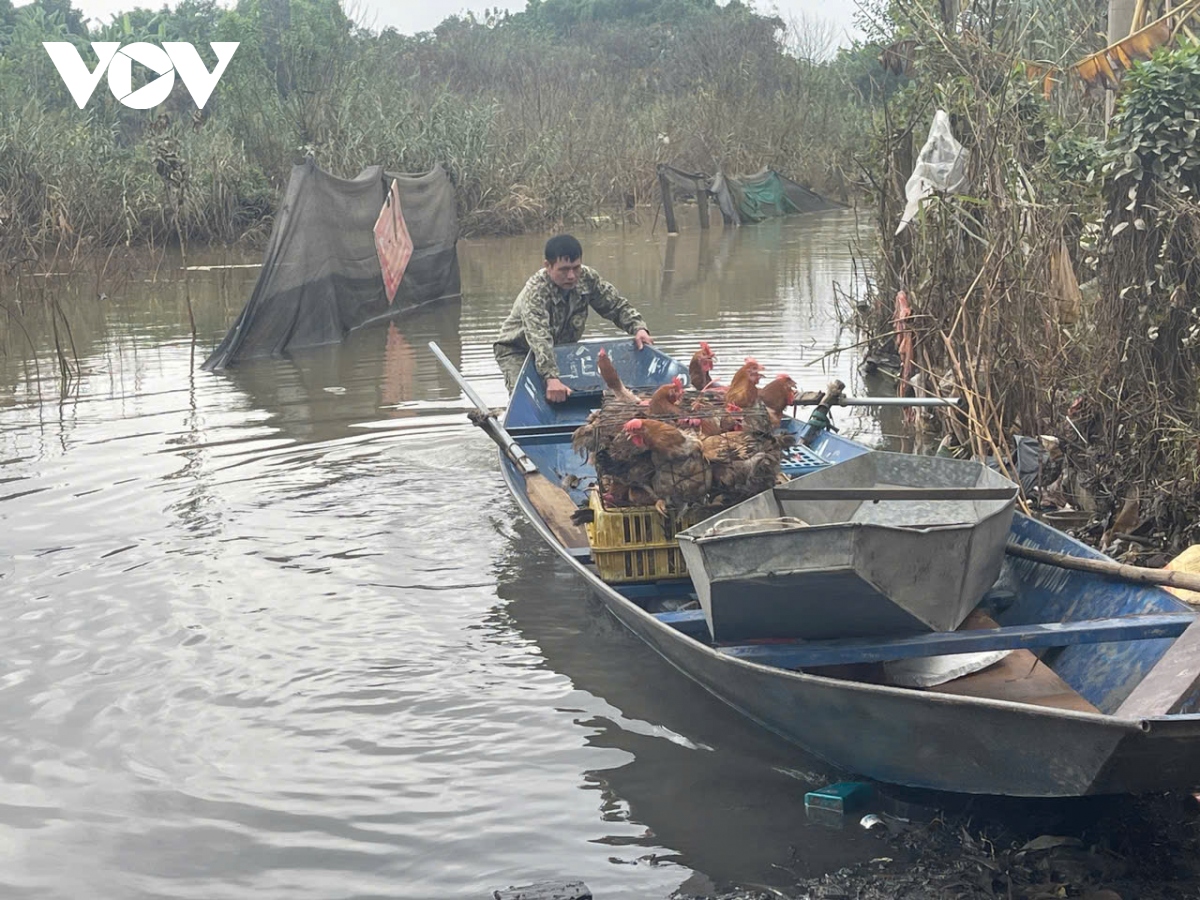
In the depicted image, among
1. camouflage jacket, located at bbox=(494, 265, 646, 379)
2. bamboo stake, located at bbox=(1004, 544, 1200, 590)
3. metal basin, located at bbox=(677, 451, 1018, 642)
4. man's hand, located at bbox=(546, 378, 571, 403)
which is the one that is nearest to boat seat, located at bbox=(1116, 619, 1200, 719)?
bamboo stake, located at bbox=(1004, 544, 1200, 590)

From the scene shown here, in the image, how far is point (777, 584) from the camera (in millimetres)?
4418

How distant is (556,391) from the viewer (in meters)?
8.61

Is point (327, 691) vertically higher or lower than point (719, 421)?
lower

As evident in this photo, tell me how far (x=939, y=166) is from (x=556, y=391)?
9.90ft

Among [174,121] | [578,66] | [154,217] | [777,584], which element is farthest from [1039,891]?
[578,66]

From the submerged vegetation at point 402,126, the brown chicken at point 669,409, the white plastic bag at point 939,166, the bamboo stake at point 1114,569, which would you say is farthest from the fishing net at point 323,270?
the bamboo stake at point 1114,569

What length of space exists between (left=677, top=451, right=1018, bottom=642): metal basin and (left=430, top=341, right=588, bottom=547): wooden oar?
155cm

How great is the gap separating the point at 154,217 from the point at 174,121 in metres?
4.20

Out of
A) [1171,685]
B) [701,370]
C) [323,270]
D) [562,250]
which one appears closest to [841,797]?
[1171,685]

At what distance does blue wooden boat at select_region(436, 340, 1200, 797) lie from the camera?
3.74m

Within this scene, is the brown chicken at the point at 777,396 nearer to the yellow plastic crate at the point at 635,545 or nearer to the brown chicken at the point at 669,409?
the brown chicken at the point at 669,409

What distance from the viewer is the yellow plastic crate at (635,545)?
5625 millimetres

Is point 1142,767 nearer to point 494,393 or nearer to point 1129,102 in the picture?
point 1129,102

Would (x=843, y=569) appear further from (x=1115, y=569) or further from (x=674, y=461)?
(x=674, y=461)
